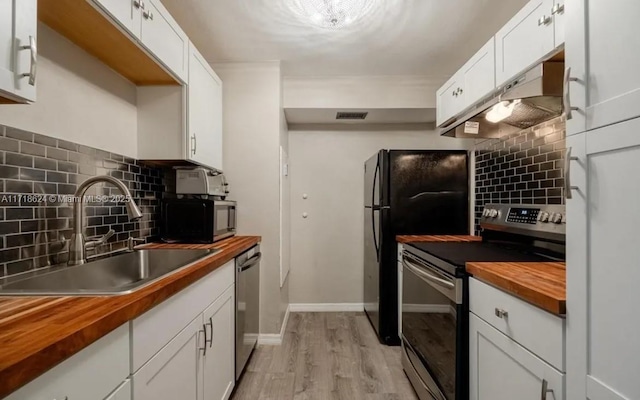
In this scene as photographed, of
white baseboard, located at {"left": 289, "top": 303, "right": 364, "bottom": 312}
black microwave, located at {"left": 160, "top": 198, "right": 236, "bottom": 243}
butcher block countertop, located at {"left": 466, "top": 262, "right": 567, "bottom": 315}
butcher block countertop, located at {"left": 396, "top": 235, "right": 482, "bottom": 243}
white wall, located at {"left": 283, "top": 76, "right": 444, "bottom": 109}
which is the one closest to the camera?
butcher block countertop, located at {"left": 466, "top": 262, "right": 567, "bottom": 315}

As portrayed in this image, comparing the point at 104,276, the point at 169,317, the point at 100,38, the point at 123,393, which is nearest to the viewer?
the point at 123,393

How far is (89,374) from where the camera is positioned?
2.38 feet

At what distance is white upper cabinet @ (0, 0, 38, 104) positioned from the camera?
0.85m

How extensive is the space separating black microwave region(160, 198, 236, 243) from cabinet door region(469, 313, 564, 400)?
5.19 feet

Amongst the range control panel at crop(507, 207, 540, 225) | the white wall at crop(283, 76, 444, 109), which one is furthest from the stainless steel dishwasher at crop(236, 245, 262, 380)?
the range control panel at crop(507, 207, 540, 225)

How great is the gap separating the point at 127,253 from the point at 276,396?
1.23 metres

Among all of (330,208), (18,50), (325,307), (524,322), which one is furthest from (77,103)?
(325,307)

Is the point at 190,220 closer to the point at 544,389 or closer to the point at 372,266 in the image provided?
the point at 372,266

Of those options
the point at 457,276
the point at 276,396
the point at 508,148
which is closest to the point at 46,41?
the point at 457,276

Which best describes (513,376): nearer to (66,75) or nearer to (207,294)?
(207,294)

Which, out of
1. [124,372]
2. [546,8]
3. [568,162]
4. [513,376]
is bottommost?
[513,376]

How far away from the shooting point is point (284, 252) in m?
3.05

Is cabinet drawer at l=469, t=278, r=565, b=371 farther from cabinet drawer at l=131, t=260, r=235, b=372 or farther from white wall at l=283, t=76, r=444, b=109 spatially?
white wall at l=283, t=76, r=444, b=109

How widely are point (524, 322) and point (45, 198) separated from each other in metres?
1.87
